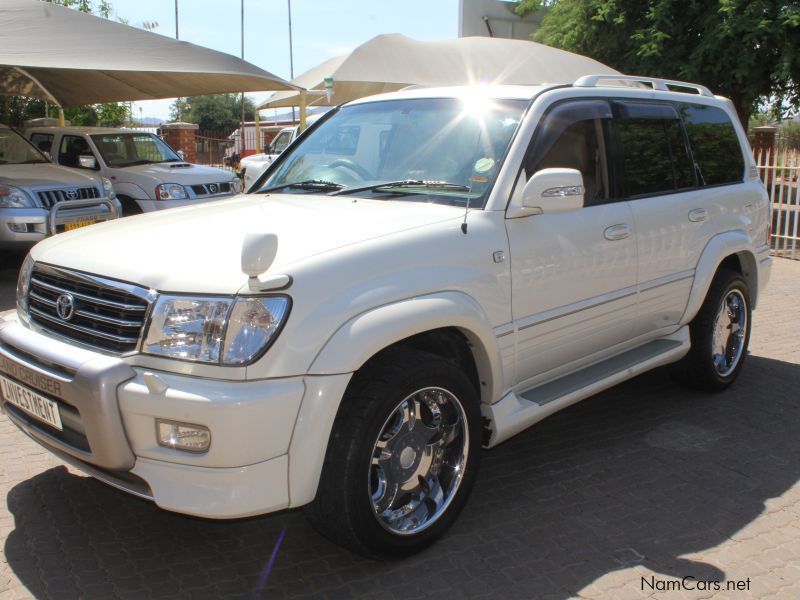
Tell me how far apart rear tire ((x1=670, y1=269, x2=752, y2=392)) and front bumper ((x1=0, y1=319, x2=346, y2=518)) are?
128 inches

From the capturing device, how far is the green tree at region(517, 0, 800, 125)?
14055 millimetres

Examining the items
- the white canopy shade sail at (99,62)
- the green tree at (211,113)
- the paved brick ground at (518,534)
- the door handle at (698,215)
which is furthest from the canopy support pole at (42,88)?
the green tree at (211,113)

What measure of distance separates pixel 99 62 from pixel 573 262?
33.0 ft

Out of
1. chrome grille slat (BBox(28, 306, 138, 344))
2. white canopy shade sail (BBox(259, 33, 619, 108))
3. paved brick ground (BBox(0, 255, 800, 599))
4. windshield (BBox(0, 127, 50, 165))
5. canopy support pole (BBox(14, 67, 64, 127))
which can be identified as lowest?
paved brick ground (BBox(0, 255, 800, 599))

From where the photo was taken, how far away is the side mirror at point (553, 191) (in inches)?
135

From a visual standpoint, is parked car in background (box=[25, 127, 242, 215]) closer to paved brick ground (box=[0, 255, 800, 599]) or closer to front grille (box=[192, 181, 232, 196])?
front grille (box=[192, 181, 232, 196])

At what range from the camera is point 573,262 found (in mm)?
3824

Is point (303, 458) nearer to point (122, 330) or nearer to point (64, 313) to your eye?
point (122, 330)

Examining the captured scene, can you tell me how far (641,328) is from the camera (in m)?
4.51

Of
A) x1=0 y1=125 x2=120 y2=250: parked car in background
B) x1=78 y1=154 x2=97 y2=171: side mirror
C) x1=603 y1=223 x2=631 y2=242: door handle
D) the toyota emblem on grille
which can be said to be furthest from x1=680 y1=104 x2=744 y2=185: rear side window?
x1=78 y1=154 x2=97 y2=171: side mirror

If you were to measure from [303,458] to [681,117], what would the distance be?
3.58 meters

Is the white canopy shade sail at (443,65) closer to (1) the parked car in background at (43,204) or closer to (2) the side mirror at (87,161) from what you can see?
(2) the side mirror at (87,161)

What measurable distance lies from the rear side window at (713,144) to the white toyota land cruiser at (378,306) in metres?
0.06

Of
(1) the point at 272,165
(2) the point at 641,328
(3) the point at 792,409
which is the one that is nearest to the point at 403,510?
(2) the point at 641,328
